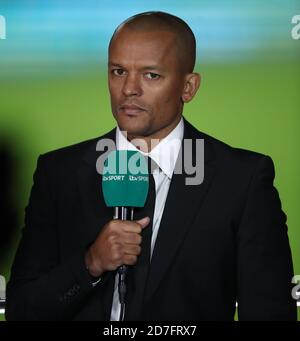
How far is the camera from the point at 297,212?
2.60m

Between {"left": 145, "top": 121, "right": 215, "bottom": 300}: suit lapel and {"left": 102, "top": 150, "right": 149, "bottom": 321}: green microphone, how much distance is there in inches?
9.3

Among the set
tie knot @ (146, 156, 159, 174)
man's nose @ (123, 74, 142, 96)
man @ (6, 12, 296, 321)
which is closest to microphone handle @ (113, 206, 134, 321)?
man @ (6, 12, 296, 321)

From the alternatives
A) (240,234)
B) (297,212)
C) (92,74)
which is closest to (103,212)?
(240,234)

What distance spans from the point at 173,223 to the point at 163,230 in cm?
4

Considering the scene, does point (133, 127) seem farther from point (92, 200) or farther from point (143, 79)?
point (92, 200)

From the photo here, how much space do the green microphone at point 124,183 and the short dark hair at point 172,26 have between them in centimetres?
49

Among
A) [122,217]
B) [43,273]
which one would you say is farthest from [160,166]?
[43,273]

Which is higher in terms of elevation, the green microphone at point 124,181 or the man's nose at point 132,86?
the man's nose at point 132,86

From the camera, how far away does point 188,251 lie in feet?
7.27

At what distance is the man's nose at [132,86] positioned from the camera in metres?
2.15

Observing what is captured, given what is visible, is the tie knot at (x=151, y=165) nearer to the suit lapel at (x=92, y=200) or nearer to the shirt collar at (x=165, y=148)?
the shirt collar at (x=165, y=148)

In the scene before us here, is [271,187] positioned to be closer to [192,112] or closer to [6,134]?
[192,112]

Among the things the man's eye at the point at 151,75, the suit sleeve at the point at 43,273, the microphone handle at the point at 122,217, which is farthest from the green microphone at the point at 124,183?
the man's eye at the point at 151,75

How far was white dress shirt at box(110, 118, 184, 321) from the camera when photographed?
2225 millimetres
